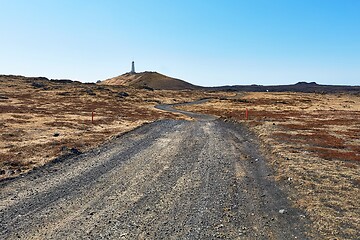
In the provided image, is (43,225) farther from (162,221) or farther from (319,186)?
(319,186)

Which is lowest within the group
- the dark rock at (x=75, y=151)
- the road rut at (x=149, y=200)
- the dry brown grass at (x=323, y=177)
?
the road rut at (x=149, y=200)

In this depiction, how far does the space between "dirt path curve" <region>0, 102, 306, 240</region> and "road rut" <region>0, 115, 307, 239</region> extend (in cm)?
3

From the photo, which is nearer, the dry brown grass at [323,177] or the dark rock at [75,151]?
the dry brown grass at [323,177]

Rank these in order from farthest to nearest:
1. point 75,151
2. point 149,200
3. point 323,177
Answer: point 75,151 < point 323,177 < point 149,200

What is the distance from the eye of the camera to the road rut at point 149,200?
33.8ft

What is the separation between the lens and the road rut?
10.3 m

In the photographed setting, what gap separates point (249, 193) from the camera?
1407 cm

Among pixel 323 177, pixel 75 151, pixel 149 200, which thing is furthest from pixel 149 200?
pixel 75 151

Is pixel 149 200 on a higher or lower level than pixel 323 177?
lower

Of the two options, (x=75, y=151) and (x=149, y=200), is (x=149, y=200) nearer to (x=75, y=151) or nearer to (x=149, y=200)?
(x=149, y=200)

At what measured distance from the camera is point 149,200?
13055 millimetres

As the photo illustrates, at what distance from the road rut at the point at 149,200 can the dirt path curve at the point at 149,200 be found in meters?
0.03

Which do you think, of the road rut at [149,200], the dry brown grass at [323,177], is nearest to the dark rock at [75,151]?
the road rut at [149,200]

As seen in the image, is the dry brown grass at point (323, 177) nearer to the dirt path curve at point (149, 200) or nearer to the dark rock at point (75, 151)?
the dirt path curve at point (149, 200)
